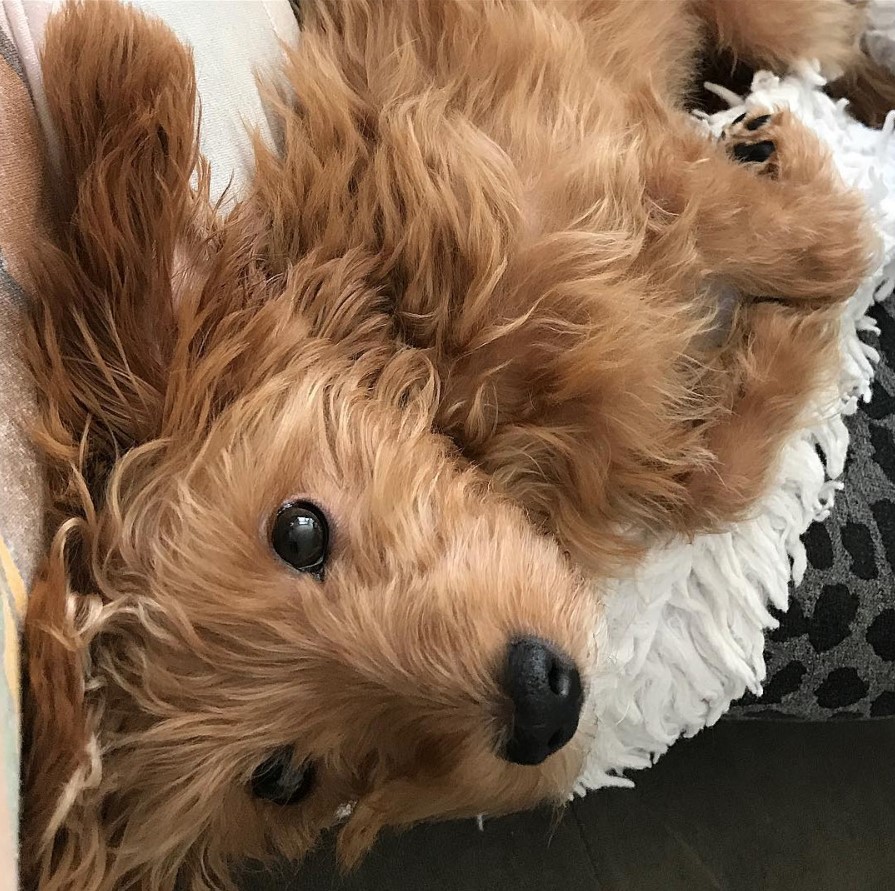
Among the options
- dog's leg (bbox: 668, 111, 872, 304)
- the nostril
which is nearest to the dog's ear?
the nostril

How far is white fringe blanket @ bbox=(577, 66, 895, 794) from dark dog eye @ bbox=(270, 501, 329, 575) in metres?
0.44

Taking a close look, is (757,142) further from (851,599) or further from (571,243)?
(851,599)

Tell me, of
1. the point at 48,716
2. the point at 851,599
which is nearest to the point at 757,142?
the point at 851,599

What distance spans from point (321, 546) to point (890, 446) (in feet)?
2.94

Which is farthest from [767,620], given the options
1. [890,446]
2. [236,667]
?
[236,667]

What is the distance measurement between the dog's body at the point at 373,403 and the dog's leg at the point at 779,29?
0.31 meters

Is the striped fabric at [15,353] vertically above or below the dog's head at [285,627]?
above

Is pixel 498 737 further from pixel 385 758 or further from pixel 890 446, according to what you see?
pixel 890 446

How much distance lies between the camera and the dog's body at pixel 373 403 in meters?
0.86

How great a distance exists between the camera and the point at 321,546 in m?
0.91

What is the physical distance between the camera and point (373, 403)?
3.26 feet

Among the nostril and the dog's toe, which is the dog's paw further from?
the nostril

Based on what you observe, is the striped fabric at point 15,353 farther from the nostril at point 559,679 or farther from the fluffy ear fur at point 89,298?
the nostril at point 559,679

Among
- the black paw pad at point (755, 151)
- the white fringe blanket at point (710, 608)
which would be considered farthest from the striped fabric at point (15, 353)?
the black paw pad at point (755, 151)
